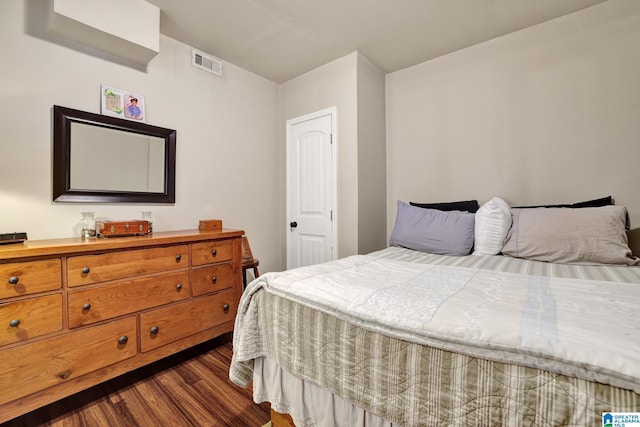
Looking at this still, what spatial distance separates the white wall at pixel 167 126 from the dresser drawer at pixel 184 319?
763 millimetres

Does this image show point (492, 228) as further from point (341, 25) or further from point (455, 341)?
point (341, 25)

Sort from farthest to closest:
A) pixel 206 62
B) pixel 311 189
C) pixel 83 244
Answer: pixel 311 189, pixel 206 62, pixel 83 244

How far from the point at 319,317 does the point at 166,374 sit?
1.49m

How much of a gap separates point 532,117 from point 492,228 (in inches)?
42.7

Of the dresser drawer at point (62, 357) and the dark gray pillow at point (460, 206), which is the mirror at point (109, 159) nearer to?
the dresser drawer at point (62, 357)

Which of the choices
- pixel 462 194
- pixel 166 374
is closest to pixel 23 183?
pixel 166 374

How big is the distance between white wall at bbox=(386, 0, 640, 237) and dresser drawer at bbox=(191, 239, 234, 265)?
1879 millimetres

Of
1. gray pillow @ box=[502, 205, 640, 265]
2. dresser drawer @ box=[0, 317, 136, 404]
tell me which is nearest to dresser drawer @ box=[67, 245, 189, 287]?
dresser drawer @ box=[0, 317, 136, 404]

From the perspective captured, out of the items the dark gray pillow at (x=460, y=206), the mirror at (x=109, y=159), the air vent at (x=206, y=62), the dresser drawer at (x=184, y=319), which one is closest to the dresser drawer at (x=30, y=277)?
the dresser drawer at (x=184, y=319)

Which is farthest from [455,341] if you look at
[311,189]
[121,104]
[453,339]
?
[121,104]

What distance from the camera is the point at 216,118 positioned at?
281 cm

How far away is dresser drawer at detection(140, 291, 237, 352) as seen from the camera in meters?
1.84

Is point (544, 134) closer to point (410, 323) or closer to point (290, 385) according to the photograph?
point (410, 323)

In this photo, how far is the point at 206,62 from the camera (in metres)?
2.71
